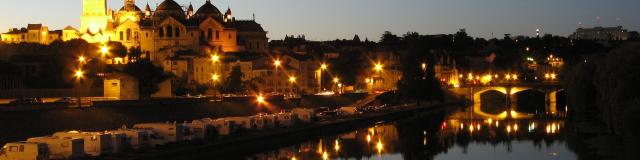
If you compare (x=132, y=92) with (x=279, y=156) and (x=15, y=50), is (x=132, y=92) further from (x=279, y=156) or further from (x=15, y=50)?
(x=15, y=50)

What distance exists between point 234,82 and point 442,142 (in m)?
32.3

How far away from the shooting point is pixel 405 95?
9081 centimetres

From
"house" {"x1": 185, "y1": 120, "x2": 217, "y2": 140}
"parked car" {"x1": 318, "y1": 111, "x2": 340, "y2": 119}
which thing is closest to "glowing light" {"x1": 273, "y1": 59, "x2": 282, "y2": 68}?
"parked car" {"x1": 318, "y1": 111, "x2": 340, "y2": 119}

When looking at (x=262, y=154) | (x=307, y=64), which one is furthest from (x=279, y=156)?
(x=307, y=64)

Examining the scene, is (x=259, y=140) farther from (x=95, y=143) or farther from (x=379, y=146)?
(x=95, y=143)

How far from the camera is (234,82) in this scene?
85.6 metres

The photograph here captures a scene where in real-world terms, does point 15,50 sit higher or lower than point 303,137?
higher

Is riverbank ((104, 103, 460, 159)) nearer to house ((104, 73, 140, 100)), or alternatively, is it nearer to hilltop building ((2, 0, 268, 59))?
house ((104, 73, 140, 100))

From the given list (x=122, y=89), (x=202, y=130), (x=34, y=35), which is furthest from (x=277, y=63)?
(x=34, y=35)

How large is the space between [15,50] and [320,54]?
3723 centimetres

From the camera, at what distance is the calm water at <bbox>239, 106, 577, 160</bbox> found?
49094 millimetres

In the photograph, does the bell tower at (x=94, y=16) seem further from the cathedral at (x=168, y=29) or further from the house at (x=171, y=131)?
the house at (x=171, y=131)

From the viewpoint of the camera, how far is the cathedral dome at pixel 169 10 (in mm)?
110625

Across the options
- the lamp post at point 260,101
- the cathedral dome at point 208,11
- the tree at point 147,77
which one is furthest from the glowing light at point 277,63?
the cathedral dome at point 208,11
